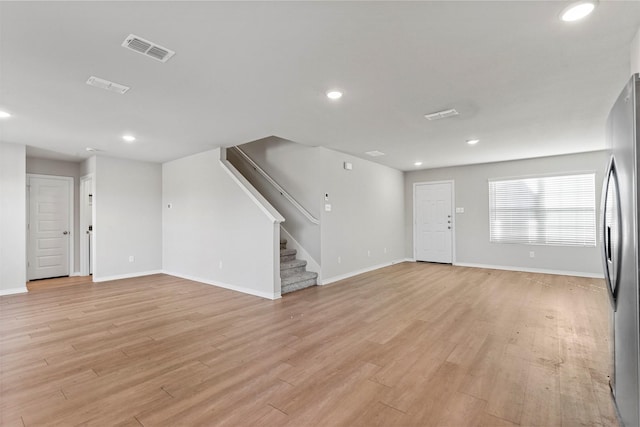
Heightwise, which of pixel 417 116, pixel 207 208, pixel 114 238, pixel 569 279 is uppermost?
pixel 417 116

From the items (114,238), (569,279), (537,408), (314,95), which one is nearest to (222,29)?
(314,95)

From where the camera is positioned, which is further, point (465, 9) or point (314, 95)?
point (314, 95)

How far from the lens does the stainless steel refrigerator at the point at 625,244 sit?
142cm

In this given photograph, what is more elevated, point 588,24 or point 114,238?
point 588,24

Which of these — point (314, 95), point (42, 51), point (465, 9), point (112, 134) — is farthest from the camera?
point (112, 134)

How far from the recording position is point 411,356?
257 cm

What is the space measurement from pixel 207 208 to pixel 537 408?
530cm

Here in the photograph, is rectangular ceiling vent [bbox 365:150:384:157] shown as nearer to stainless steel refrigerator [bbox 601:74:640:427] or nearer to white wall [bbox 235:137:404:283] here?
white wall [bbox 235:137:404:283]

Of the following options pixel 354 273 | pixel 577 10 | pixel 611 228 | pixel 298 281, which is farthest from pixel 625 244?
pixel 354 273

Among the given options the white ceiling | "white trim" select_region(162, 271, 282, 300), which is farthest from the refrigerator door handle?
"white trim" select_region(162, 271, 282, 300)

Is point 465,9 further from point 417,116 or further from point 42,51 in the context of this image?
point 42,51

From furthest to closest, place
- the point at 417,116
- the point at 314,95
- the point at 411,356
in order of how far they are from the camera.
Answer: the point at 417,116
the point at 314,95
the point at 411,356

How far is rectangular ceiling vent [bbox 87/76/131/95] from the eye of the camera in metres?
2.65

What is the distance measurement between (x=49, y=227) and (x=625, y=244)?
8646 mm
